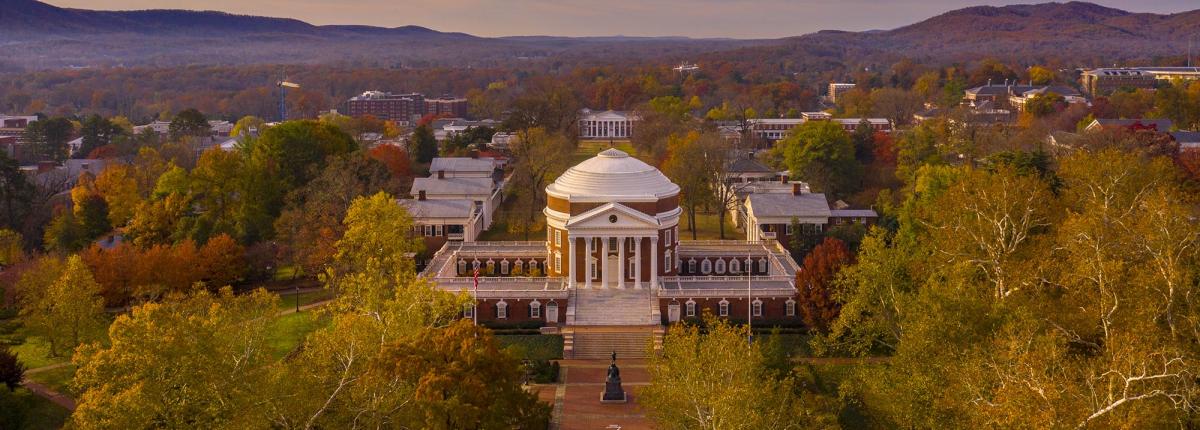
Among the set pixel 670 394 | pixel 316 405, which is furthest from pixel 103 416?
pixel 670 394

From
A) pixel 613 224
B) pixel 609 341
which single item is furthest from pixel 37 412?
pixel 613 224

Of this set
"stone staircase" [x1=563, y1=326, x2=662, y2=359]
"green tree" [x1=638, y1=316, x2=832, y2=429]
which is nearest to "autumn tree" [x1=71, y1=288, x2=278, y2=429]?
"green tree" [x1=638, y1=316, x2=832, y2=429]

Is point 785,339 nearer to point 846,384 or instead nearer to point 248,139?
point 846,384

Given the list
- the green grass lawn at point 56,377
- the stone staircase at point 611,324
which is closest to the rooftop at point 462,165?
the stone staircase at point 611,324

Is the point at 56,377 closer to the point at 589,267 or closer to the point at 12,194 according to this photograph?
the point at 589,267

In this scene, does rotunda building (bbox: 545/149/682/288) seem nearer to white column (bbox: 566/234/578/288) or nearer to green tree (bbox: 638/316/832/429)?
white column (bbox: 566/234/578/288)

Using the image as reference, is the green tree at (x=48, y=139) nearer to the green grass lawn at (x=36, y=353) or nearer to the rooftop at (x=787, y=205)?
the green grass lawn at (x=36, y=353)
